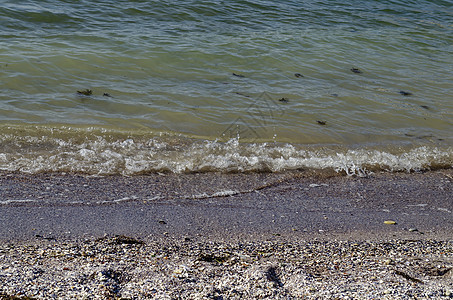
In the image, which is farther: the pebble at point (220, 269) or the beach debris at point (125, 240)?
the beach debris at point (125, 240)

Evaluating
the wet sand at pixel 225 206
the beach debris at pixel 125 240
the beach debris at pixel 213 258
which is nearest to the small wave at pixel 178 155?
the wet sand at pixel 225 206

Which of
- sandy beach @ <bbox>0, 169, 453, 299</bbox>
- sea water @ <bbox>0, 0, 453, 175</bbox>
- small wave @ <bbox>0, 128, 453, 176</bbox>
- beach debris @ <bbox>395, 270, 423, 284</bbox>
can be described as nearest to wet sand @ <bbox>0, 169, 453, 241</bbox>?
sandy beach @ <bbox>0, 169, 453, 299</bbox>

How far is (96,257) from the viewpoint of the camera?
329 centimetres

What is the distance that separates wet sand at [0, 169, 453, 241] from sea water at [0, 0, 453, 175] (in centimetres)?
34

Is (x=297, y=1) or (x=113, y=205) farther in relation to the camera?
Result: (x=297, y=1)

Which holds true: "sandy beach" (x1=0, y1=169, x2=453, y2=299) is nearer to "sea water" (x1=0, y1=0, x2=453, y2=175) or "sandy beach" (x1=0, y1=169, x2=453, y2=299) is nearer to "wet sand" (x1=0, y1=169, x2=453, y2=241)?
"wet sand" (x1=0, y1=169, x2=453, y2=241)

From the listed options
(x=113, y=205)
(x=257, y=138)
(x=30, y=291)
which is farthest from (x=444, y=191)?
(x=30, y=291)

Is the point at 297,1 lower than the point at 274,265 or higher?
higher

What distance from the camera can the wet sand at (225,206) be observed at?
3900 mm

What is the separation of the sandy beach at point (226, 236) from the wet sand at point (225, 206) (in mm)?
11

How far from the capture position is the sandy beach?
9.83 ft

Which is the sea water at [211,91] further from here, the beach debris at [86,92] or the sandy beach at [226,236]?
the sandy beach at [226,236]

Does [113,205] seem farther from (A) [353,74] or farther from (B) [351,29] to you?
(B) [351,29]

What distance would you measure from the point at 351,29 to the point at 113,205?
400 inches
